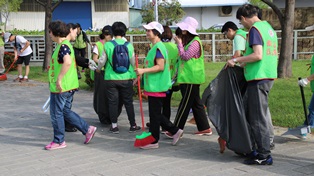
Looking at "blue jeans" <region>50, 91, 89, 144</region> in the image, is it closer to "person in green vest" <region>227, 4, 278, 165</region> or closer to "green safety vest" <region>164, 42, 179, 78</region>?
"green safety vest" <region>164, 42, 179, 78</region>

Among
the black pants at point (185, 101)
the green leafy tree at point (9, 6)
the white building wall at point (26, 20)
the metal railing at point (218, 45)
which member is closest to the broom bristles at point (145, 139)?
the black pants at point (185, 101)

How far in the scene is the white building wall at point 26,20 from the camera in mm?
38106

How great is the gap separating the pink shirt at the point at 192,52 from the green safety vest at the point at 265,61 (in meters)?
1.22

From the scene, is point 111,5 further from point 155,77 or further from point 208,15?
point 155,77

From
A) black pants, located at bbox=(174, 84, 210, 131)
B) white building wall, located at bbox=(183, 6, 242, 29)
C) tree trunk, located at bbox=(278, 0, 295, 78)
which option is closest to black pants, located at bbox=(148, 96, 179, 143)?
black pants, located at bbox=(174, 84, 210, 131)

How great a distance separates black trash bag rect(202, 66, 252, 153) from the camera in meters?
4.97

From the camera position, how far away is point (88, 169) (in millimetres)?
5059

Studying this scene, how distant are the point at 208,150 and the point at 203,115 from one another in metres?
0.82

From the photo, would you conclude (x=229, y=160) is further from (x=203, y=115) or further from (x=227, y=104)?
(x=203, y=115)

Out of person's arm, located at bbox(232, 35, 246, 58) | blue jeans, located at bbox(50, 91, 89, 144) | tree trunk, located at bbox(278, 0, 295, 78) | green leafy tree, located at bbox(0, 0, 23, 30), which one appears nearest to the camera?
person's arm, located at bbox(232, 35, 246, 58)

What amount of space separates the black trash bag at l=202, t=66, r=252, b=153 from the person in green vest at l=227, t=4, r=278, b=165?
115 mm

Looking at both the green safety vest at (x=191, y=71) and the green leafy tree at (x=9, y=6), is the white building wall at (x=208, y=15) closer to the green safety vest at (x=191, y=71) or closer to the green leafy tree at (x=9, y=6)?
the green leafy tree at (x=9, y=6)

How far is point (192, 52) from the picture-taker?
594cm

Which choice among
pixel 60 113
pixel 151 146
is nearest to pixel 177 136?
pixel 151 146
